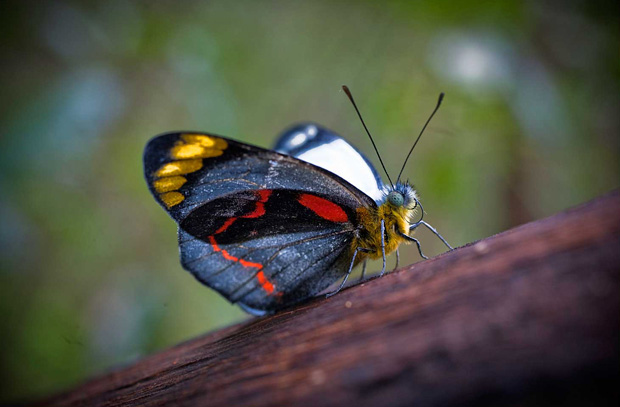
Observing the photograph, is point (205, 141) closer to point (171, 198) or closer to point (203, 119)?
point (171, 198)

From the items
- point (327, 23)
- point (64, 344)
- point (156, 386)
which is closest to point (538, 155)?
point (327, 23)

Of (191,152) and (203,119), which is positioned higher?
(203,119)

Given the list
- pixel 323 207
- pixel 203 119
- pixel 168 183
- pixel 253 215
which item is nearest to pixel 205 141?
pixel 168 183

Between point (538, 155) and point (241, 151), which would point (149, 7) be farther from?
point (538, 155)

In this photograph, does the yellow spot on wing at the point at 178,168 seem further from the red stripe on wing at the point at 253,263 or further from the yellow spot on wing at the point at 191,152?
the red stripe on wing at the point at 253,263

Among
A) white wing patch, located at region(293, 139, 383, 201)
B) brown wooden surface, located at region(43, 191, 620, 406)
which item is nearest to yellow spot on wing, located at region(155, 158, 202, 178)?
white wing patch, located at region(293, 139, 383, 201)

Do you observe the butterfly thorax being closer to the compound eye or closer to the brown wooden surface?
the compound eye

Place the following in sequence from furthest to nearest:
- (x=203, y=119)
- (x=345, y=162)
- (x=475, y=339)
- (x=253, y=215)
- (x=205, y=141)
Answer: (x=203, y=119) < (x=345, y=162) < (x=253, y=215) < (x=205, y=141) < (x=475, y=339)
